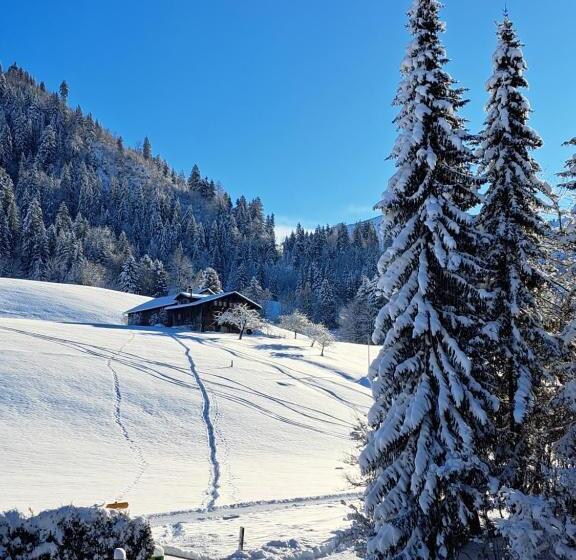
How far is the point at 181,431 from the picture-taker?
A: 33.8 meters

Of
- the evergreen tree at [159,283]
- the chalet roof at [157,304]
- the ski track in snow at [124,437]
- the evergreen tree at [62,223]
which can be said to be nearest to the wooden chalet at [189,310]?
the chalet roof at [157,304]

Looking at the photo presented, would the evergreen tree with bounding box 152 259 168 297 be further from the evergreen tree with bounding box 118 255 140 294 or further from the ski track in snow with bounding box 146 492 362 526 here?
the ski track in snow with bounding box 146 492 362 526

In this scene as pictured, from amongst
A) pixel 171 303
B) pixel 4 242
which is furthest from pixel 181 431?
pixel 4 242

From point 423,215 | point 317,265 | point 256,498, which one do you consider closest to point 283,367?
point 256,498

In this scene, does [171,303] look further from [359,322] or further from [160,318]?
[359,322]

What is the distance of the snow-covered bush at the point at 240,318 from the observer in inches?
2817

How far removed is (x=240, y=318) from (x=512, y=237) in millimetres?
58837

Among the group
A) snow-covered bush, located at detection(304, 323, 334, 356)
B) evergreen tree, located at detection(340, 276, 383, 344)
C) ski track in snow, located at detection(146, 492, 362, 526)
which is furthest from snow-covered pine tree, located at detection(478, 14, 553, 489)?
evergreen tree, located at detection(340, 276, 383, 344)

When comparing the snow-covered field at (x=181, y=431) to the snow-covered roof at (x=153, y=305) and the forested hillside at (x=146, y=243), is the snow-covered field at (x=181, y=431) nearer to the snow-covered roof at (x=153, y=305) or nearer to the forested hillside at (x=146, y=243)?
the snow-covered roof at (x=153, y=305)

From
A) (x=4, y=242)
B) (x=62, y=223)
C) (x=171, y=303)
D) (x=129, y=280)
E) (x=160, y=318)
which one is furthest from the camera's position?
(x=62, y=223)

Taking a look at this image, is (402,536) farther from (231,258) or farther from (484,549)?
(231,258)

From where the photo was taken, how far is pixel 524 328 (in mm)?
14789

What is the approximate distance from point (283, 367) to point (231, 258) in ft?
388

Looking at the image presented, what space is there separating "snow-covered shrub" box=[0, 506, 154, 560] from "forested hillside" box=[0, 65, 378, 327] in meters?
105
